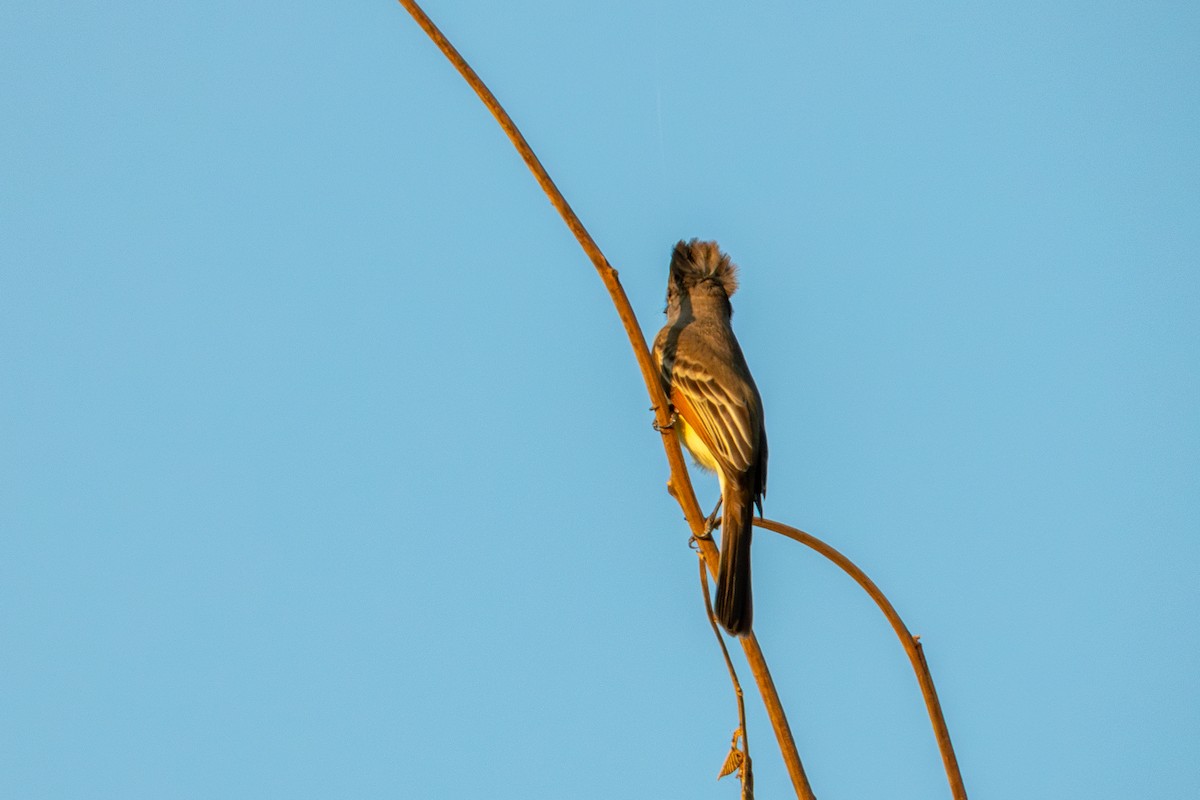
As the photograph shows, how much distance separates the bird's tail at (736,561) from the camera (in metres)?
4.36

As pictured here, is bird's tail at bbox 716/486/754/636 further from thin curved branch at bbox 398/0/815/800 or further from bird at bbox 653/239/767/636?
thin curved branch at bbox 398/0/815/800

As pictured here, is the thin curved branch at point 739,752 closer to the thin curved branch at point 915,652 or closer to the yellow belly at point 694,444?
the thin curved branch at point 915,652

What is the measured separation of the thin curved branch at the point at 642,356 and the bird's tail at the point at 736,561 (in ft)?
2.24

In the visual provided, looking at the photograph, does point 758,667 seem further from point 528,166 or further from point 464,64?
point 464,64

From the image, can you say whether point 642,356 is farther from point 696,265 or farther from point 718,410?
point 696,265

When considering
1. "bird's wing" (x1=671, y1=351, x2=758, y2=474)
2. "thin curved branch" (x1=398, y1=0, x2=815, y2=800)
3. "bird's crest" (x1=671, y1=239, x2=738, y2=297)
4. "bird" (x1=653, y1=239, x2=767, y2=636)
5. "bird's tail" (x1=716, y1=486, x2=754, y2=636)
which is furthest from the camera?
"bird's crest" (x1=671, y1=239, x2=738, y2=297)

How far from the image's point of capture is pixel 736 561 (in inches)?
206

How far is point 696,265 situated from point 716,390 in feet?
4.91

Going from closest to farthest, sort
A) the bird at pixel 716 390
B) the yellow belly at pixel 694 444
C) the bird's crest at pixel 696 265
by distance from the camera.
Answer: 1. the bird at pixel 716 390
2. the yellow belly at pixel 694 444
3. the bird's crest at pixel 696 265

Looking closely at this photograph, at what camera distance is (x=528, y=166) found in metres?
2.79

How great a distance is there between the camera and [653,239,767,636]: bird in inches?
228

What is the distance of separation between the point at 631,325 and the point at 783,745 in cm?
104

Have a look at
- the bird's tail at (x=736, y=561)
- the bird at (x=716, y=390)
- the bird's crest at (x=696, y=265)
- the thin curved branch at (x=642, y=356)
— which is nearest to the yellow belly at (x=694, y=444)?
the bird at (x=716, y=390)

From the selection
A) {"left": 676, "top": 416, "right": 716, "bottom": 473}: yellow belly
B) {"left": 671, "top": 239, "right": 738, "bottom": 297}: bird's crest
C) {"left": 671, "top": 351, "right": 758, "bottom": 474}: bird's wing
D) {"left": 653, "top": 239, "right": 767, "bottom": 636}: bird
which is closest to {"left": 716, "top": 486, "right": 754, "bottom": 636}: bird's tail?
{"left": 653, "top": 239, "right": 767, "bottom": 636}: bird
